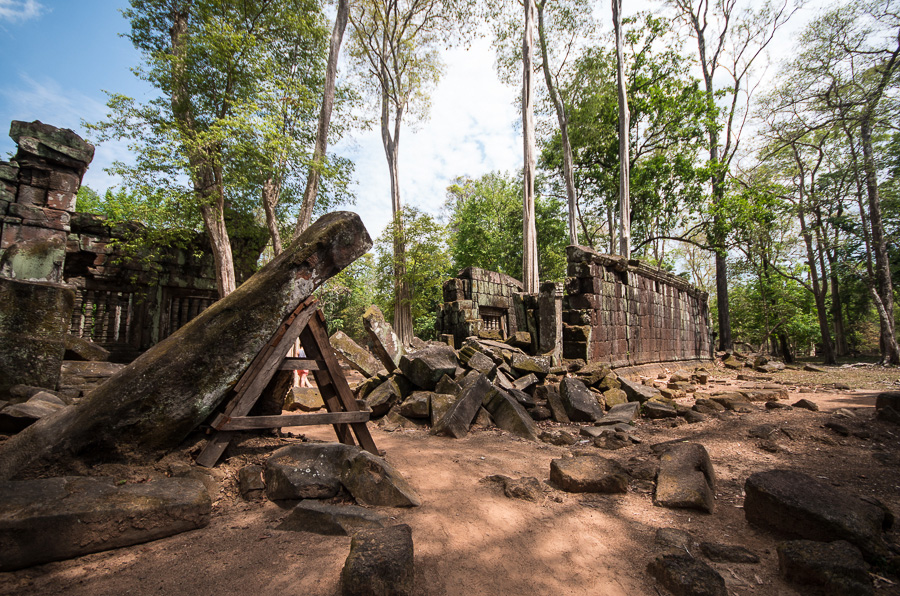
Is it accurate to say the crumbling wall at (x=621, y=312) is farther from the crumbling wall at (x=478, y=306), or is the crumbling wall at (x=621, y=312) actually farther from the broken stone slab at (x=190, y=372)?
the broken stone slab at (x=190, y=372)

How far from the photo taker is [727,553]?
6.68ft

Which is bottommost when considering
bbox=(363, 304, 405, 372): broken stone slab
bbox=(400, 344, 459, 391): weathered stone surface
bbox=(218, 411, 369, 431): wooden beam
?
bbox=(218, 411, 369, 431): wooden beam

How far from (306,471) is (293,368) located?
766mm

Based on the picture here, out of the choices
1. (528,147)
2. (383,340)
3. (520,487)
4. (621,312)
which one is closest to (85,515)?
(520,487)

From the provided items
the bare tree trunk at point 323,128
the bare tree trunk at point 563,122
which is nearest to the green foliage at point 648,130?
the bare tree trunk at point 563,122

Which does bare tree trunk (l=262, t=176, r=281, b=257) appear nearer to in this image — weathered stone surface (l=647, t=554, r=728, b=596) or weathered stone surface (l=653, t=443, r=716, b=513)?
weathered stone surface (l=653, t=443, r=716, b=513)

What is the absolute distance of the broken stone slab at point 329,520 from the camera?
86.0 inches

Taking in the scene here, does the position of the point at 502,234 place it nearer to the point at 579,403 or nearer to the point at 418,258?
the point at 418,258

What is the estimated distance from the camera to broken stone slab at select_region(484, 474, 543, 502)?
284cm

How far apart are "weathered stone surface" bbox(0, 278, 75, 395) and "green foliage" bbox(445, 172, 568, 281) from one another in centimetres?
2062

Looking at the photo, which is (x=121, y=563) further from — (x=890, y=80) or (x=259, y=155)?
(x=890, y=80)

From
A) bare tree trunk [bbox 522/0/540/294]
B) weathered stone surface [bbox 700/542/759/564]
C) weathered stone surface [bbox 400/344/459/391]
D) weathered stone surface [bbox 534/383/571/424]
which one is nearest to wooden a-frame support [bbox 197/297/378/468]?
weathered stone surface [bbox 400/344/459/391]

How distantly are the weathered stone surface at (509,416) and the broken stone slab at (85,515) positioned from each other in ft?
11.2

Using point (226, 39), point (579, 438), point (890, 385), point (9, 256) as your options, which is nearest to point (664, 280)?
point (890, 385)
